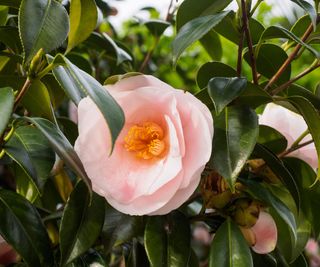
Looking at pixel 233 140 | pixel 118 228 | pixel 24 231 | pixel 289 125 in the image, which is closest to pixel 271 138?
pixel 289 125

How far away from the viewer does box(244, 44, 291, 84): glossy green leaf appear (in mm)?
913

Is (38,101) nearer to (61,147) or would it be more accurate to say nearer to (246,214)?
(61,147)

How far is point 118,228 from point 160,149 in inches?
5.1

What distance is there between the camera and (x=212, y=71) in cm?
93

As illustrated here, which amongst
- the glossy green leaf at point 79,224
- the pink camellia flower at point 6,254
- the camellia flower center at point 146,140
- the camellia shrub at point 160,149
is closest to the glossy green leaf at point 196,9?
the camellia shrub at point 160,149

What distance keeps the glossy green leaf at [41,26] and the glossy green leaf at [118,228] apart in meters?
0.27

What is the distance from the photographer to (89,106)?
71cm

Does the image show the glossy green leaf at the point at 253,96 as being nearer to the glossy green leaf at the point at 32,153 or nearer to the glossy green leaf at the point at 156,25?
the glossy green leaf at the point at 32,153

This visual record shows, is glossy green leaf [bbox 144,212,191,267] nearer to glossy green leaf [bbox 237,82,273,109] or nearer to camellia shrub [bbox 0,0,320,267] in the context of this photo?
camellia shrub [bbox 0,0,320,267]

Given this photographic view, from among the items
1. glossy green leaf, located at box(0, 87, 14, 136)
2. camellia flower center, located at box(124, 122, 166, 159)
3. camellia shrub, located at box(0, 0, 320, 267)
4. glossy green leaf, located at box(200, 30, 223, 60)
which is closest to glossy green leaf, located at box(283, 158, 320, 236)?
camellia shrub, located at box(0, 0, 320, 267)

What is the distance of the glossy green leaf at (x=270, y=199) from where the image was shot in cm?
81

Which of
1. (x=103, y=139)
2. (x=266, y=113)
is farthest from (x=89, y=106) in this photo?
(x=266, y=113)

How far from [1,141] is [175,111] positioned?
0.24 meters

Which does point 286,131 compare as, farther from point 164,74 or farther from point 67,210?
point 164,74
